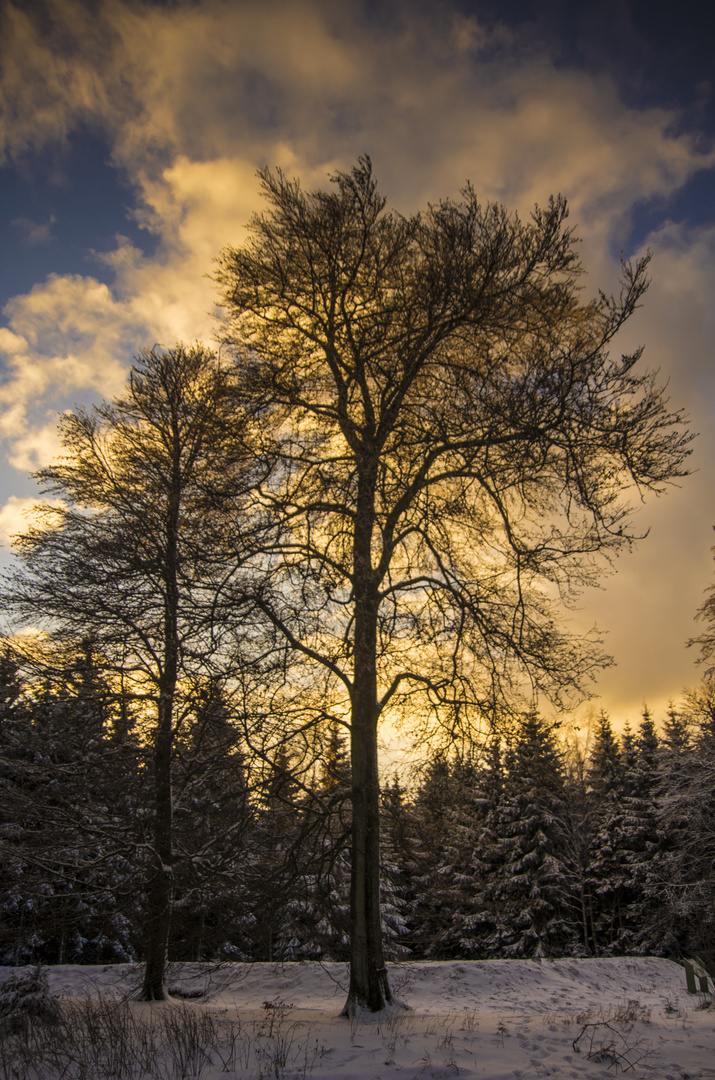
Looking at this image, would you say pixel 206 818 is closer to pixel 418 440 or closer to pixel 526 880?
pixel 418 440

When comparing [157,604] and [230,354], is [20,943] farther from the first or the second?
[230,354]

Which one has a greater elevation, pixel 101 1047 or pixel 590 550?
pixel 590 550

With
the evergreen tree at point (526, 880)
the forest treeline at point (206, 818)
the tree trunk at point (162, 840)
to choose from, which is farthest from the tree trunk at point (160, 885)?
the evergreen tree at point (526, 880)

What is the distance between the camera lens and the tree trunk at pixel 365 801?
252 inches

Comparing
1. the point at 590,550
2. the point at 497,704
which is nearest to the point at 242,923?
the point at 497,704

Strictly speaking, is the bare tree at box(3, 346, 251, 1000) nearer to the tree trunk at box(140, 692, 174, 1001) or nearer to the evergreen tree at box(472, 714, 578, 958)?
the tree trunk at box(140, 692, 174, 1001)

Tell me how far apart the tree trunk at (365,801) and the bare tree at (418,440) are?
1.0 inches

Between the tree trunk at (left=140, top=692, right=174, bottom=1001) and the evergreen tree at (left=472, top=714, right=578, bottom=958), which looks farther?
the evergreen tree at (left=472, top=714, right=578, bottom=958)

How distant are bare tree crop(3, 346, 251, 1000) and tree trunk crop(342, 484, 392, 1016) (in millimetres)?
1563

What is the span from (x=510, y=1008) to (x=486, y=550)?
8131 mm

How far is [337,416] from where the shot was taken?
23.7ft

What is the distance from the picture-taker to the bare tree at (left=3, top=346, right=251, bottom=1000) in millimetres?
5543

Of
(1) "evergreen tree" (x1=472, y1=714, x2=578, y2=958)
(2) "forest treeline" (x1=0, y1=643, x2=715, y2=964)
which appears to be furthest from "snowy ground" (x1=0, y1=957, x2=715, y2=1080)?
(1) "evergreen tree" (x1=472, y1=714, x2=578, y2=958)

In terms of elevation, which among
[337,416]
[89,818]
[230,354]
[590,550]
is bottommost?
[89,818]
